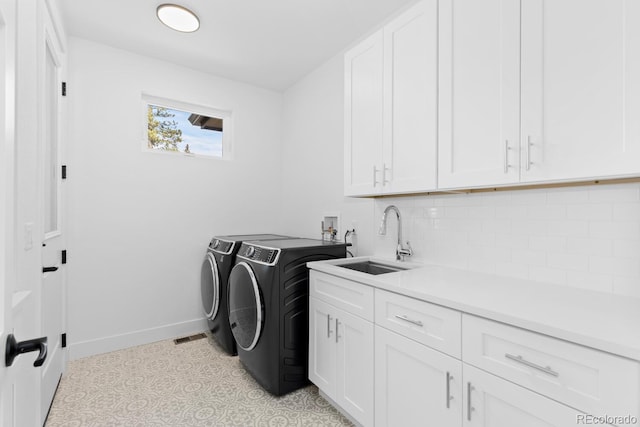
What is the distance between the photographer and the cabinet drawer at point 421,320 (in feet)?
3.86

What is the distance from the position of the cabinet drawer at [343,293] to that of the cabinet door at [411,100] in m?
0.61

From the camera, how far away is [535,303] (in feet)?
3.69

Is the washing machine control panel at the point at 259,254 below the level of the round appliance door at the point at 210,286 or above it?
A: above

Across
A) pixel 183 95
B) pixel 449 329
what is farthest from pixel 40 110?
pixel 449 329

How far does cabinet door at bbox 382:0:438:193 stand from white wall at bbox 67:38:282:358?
1932 mm

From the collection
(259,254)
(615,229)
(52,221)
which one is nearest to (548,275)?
(615,229)

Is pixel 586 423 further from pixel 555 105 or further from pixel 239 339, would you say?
pixel 239 339

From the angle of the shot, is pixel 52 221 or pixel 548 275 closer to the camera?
pixel 548 275

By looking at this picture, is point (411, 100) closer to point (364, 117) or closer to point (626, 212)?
point (364, 117)

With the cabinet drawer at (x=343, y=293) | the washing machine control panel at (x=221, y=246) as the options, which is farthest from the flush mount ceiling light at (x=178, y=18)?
the cabinet drawer at (x=343, y=293)

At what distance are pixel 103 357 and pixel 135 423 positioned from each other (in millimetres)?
1046

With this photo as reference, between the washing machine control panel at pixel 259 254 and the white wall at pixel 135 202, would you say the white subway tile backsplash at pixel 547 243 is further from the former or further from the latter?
the white wall at pixel 135 202

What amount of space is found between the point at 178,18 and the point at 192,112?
1032 mm

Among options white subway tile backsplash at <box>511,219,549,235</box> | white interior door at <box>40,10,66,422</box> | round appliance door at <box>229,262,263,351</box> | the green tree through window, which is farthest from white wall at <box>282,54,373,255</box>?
white interior door at <box>40,10,66,422</box>
